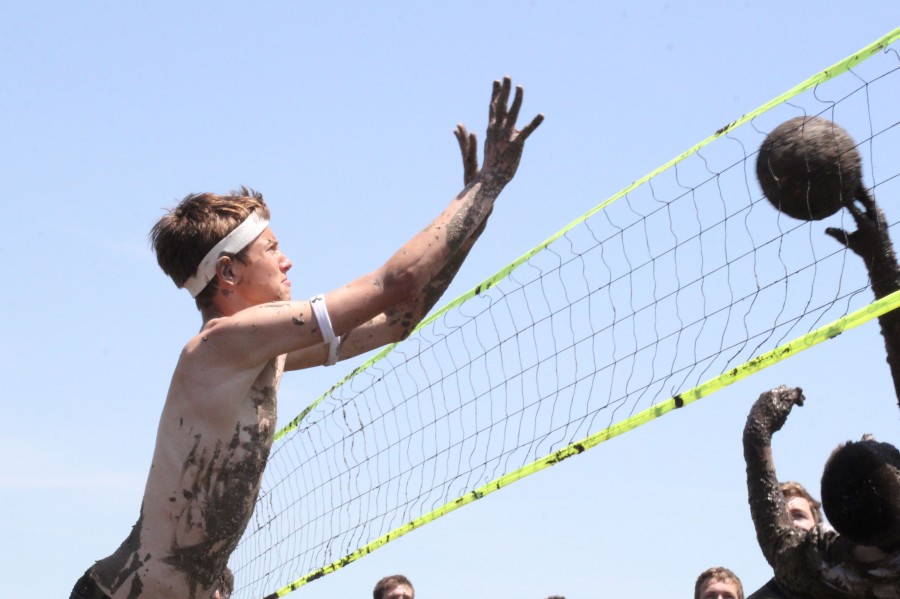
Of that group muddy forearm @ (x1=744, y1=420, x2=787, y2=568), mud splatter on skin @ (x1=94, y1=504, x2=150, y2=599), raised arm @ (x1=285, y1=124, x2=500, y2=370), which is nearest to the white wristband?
raised arm @ (x1=285, y1=124, x2=500, y2=370)

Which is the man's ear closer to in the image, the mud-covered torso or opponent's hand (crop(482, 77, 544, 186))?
the mud-covered torso

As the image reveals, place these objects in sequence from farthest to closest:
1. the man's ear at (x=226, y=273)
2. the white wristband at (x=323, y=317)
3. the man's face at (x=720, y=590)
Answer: the man's face at (x=720, y=590) → the man's ear at (x=226, y=273) → the white wristband at (x=323, y=317)

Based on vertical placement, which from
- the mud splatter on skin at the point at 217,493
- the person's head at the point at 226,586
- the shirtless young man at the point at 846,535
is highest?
the person's head at the point at 226,586

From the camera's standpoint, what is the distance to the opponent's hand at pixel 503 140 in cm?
434

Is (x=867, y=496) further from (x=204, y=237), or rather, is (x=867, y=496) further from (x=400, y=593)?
(x=400, y=593)

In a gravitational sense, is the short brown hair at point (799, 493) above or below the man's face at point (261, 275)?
below

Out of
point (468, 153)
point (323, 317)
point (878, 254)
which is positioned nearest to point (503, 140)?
point (468, 153)

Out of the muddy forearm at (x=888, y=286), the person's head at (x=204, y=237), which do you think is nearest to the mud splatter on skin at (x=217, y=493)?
the person's head at (x=204, y=237)

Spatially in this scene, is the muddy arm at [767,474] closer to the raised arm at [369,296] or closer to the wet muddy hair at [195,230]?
the raised arm at [369,296]

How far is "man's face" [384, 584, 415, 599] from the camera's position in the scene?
772 centimetres

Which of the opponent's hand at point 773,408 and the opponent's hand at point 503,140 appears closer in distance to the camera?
the opponent's hand at point 503,140

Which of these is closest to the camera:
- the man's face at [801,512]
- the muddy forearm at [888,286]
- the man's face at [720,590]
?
the muddy forearm at [888,286]

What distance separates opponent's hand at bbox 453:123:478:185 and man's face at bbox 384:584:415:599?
3816 mm

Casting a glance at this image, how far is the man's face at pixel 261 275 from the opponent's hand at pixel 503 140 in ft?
2.39
